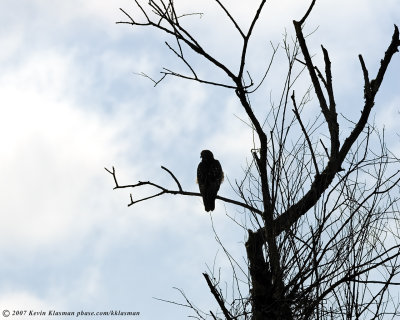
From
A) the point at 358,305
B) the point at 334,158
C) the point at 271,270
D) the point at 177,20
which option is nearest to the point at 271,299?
the point at 271,270

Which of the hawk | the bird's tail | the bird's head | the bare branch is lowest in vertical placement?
the bare branch

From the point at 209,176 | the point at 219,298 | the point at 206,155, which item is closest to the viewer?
the point at 219,298

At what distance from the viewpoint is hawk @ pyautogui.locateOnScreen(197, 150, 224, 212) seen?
11570 mm

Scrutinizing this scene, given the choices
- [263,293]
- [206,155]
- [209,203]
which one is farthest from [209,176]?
[263,293]

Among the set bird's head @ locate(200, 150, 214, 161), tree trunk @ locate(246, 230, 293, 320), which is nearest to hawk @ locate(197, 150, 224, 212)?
bird's head @ locate(200, 150, 214, 161)

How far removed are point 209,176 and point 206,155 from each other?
0.72 metres

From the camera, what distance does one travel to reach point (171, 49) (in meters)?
6.75

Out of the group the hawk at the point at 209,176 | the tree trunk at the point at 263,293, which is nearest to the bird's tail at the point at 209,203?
the hawk at the point at 209,176

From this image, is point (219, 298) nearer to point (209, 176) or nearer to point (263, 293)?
point (263, 293)

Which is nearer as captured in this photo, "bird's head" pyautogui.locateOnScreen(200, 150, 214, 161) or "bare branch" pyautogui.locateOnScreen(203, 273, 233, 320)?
"bare branch" pyautogui.locateOnScreen(203, 273, 233, 320)

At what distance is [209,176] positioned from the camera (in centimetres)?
1194

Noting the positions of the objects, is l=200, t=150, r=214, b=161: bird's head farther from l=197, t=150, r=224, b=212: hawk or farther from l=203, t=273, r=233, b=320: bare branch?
l=203, t=273, r=233, b=320: bare branch

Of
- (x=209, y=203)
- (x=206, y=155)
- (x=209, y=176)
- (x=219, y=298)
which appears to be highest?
(x=206, y=155)

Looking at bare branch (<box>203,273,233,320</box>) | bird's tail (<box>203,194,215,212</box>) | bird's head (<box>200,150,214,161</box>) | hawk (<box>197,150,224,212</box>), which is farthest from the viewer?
bird's head (<box>200,150,214,161</box>)
